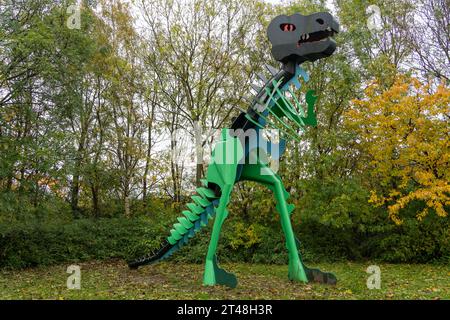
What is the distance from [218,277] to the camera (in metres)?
8.76

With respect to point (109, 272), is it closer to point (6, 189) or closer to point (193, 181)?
point (6, 189)

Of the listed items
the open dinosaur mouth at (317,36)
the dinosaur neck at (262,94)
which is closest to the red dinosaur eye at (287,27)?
the open dinosaur mouth at (317,36)

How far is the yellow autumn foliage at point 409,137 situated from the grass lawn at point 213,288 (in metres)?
2.15

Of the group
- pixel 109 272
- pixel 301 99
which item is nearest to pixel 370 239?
pixel 301 99

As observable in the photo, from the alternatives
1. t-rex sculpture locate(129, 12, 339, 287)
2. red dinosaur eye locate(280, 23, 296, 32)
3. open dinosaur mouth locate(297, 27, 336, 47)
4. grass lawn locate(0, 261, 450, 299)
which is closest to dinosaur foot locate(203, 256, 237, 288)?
t-rex sculpture locate(129, 12, 339, 287)

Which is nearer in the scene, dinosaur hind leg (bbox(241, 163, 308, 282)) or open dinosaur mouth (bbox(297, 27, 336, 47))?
open dinosaur mouth (bbox(297, 27, 336, 47))

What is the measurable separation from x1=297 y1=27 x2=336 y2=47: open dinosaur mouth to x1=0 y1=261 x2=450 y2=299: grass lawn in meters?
4.71

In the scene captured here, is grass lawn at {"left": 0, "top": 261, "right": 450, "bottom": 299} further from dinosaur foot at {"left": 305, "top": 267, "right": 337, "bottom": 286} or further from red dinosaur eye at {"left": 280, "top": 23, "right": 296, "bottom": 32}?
red dinosaur eye at {"left": 280, "top": 23, "right": 296, "bottom": 32}

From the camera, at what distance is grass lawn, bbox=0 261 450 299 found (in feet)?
26.5

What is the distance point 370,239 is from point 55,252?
10324 millimetres

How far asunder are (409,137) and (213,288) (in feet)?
25.6

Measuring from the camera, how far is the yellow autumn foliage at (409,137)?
12789 millimetres

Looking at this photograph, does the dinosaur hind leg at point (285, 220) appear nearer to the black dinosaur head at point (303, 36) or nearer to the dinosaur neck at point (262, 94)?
the dinosaur neck at point (262, 94)

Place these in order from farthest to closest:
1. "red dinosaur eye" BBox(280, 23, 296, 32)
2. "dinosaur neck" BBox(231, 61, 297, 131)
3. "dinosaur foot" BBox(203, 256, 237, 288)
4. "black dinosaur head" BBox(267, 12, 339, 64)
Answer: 1. "dinosaur neck" BBox(231, 61, 297, 131)
2. "red dinosaur eye" BBox(280, 23, 296, 32)
3. "dinosaur foot" BBox(203, 256, 237, 288)
4. "black dinosaur head" BBox(267, 12, 339, 64)
